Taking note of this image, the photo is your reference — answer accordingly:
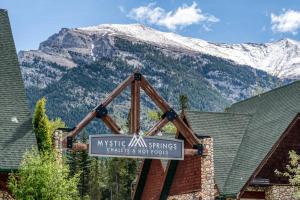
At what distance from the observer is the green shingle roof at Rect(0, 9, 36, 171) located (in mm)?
26328

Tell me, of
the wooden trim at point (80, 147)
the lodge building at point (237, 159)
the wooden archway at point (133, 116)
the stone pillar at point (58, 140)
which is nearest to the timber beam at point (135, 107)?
the wooden archway at point (133, 116)

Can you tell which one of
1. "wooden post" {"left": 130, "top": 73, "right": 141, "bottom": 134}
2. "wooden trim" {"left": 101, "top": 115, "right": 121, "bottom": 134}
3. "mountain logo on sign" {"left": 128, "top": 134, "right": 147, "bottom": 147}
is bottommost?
"mountain logo on sign" {"left": 128, "top": 134, "right": 147, "bottom": 147}

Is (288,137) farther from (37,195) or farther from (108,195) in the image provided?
(108,195)

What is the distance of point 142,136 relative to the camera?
30000 millimetres

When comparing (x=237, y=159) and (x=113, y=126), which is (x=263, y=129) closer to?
(x=237, y=159)

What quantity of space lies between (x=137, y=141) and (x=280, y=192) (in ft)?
34.3

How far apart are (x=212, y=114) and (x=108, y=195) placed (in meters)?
77.2

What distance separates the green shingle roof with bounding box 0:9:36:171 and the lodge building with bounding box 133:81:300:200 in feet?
30.0

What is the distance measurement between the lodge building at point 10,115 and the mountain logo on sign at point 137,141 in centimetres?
483

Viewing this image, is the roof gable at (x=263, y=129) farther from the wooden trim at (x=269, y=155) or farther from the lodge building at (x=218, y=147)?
the wooden trim at (x=269, y=155)

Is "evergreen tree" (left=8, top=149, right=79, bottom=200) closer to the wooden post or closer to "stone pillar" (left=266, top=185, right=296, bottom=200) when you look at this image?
the wooden post

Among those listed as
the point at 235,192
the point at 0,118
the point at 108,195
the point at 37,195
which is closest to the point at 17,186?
the point at 37,195

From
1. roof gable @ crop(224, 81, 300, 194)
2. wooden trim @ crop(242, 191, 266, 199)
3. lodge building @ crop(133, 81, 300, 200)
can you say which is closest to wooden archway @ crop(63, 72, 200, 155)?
lodge building @ crop(133, 81, 300, 200)

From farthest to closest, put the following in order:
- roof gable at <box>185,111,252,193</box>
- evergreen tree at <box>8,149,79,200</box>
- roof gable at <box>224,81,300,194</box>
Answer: roof gable at <box>185,111,252,193</box> → roof gable at <box>224,81,300,194</box> → evergreen tree at <box>8,149,79,200</box>
